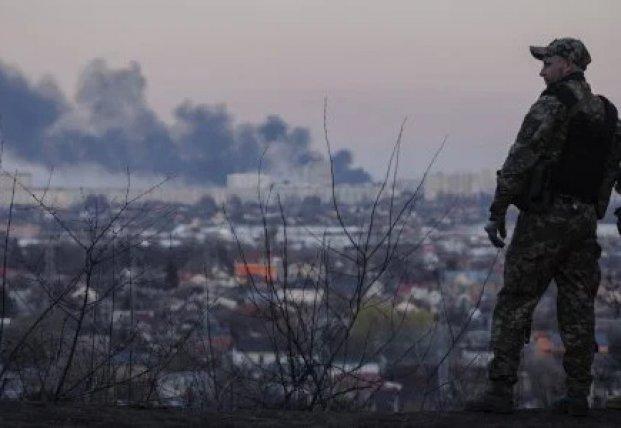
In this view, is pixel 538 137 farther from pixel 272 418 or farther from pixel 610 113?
pixel 272 418

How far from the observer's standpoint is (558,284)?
4.94 metres

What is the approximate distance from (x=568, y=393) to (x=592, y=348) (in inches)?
7.7

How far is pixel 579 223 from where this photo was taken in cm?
486

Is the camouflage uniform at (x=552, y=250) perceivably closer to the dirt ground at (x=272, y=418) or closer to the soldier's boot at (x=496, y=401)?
the soldier's boot at (x=496, y=401)

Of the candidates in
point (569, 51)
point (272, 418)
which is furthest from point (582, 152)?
point (272, 418)

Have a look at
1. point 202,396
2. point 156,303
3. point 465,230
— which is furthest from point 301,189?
point 202,396

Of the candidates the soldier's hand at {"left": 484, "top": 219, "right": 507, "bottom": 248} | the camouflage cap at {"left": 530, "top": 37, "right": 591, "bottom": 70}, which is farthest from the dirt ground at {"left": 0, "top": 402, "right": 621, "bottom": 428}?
→ the camouflage cap at {"left": 530, "top": 37, "right": 591, "bottom": 70}

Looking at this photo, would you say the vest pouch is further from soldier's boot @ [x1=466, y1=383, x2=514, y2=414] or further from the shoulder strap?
soldier's boot @ [x1=466, y1=383, x2=514, y2=414]

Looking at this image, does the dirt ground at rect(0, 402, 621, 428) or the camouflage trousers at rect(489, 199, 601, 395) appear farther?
the camouflage trousers at rect(489, 199, 601, 395)

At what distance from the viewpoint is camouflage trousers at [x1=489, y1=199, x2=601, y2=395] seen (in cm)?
484

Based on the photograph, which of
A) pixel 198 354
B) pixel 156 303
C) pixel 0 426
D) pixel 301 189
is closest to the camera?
pixel 0 426

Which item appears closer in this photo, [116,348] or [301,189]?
[116,348]

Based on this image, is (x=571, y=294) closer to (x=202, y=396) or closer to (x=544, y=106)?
(x=544, y=106)

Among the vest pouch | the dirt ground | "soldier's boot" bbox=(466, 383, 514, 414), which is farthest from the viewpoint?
"soldier's boot" bbox=(466, 383, 514, 414)
